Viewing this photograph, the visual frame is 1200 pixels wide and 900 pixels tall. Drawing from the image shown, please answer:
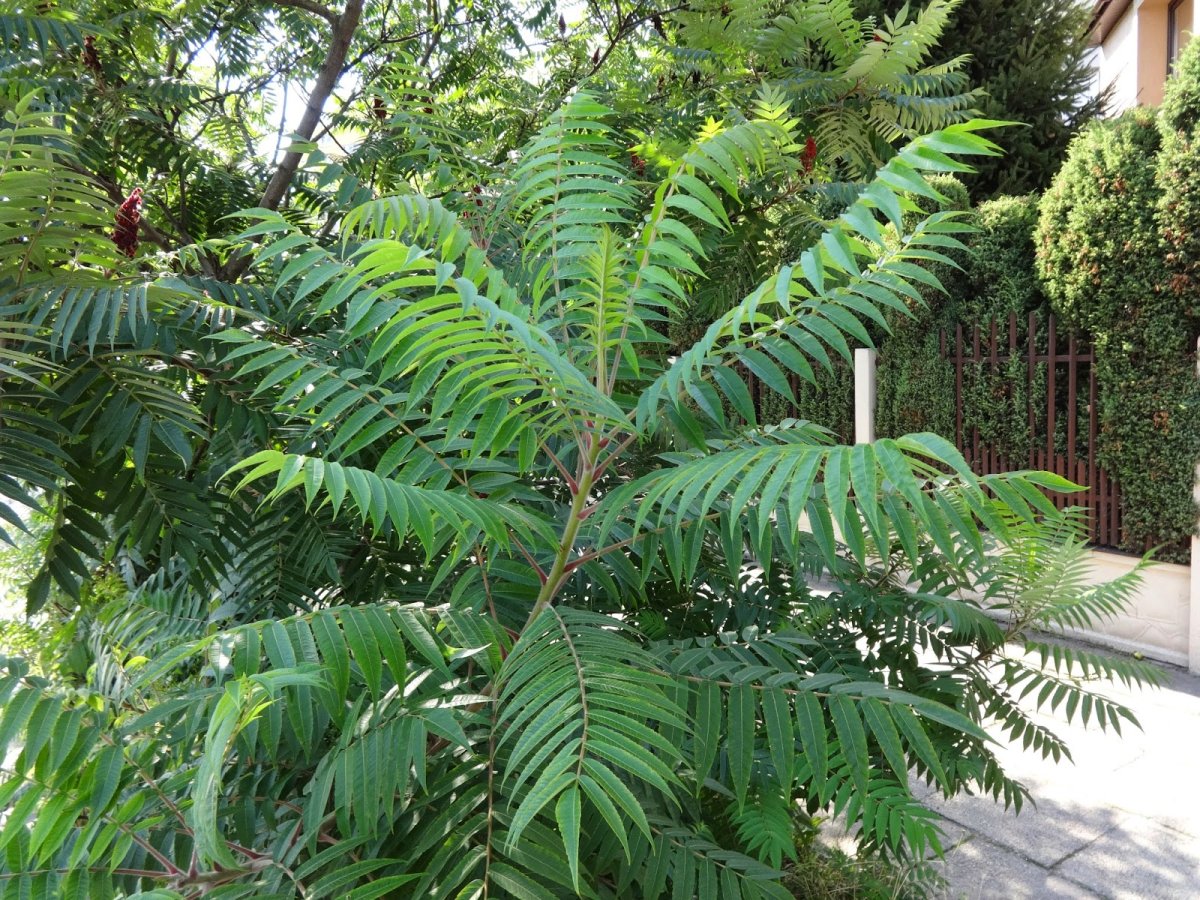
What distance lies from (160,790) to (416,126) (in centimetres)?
169

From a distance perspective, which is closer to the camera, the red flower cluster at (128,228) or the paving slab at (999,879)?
the red flower cluster at (128,228)

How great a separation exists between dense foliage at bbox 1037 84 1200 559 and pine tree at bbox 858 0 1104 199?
408 centimetres

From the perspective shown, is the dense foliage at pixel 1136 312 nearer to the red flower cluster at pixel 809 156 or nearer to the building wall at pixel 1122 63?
the red flower cluster at pixel 809 156

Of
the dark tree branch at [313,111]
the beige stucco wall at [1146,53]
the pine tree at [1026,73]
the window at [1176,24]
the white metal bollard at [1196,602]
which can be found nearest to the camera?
the dark tree branch at [313,111]

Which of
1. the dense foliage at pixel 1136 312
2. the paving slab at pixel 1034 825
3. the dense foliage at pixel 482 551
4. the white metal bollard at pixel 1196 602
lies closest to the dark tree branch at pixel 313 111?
the dense foliage at pixel 482 551

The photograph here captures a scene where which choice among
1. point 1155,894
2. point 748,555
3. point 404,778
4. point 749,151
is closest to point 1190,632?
point 1155,894

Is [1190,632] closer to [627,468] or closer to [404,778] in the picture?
[627,468]

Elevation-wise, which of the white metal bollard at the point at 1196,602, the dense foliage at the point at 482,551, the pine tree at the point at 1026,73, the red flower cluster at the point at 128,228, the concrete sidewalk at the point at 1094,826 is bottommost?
the concrete sidewalk at the point at 1094,826

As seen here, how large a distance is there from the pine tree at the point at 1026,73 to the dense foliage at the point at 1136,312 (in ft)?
13.4

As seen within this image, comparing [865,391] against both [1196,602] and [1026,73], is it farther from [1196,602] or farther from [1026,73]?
[1026,73]

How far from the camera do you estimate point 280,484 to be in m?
0.89

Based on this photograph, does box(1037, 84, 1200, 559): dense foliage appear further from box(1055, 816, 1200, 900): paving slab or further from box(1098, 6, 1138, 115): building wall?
box(1098, 6, 1138, 115): building wall

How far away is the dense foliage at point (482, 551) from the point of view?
0.95m

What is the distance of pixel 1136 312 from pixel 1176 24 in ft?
24.0
